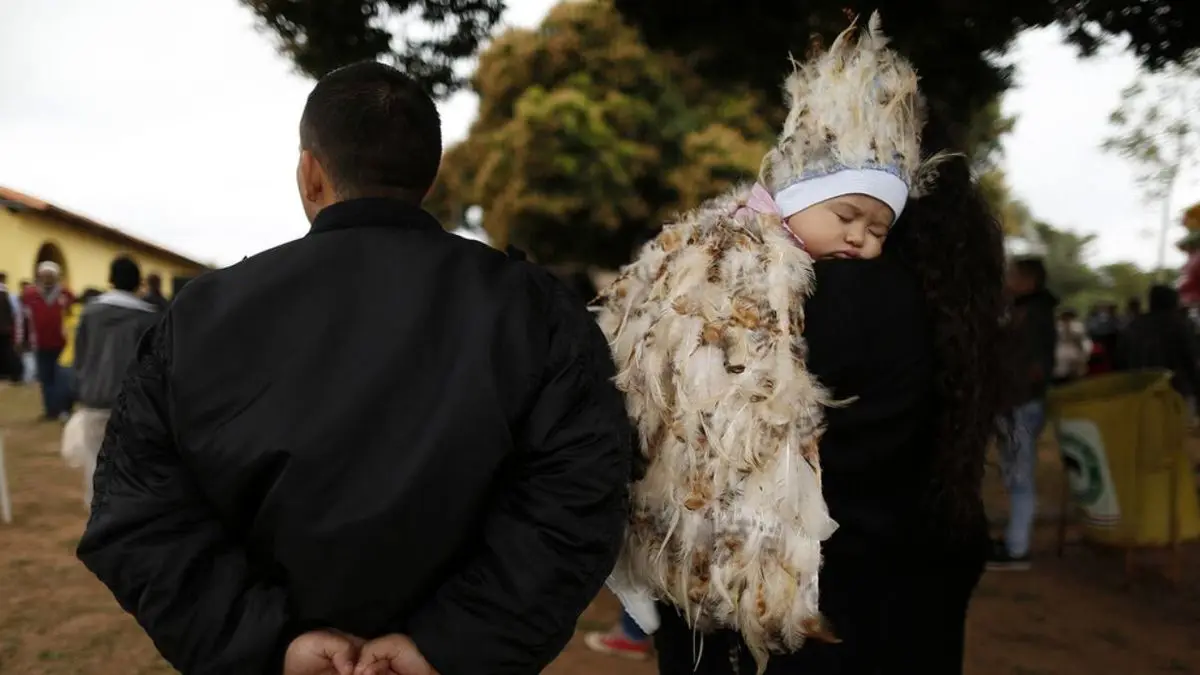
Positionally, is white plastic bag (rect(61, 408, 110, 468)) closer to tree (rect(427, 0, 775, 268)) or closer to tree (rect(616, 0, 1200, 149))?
tree (rect(616, 0, 1200, 149))

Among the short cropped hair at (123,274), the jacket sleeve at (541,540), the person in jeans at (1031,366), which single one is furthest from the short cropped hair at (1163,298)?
the jacket sleeve at (541,540)

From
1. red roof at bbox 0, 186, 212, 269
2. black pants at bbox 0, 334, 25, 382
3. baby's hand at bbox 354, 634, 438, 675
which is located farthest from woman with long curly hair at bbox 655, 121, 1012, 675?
red roof at bbox 0, 186, 212, 269

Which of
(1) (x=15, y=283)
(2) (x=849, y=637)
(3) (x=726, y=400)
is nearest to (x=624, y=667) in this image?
(2) (x=849, y=637)

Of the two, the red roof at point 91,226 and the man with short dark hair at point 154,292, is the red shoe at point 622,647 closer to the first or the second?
the man with short dark hair at point 154,292

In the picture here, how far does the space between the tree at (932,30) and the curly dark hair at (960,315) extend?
7.35ft

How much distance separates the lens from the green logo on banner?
4941mm

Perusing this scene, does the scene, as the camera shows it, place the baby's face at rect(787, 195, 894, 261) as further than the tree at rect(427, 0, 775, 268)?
No

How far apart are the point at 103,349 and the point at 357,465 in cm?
487

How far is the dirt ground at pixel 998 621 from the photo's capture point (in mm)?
3941

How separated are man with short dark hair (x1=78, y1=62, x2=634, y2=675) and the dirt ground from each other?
8.83 ft

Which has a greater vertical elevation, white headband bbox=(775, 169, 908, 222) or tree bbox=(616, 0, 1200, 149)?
tree bbox=(616, 0, 1200, 149)

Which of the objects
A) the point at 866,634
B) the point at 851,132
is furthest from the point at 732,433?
the point at 851,132

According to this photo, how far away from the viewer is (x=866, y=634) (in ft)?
5.36

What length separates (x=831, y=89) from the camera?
167cm
